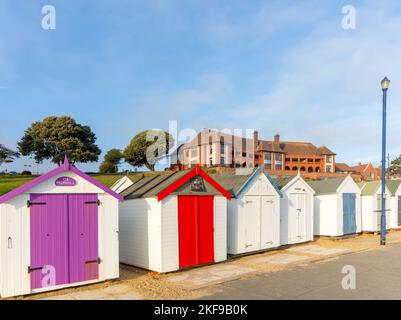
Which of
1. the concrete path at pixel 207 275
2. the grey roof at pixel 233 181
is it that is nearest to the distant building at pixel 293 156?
the grey roof at pixel 233 181

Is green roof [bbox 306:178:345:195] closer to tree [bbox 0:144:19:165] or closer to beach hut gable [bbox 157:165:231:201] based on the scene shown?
beach hut gable [bbox 157:165:231:201]

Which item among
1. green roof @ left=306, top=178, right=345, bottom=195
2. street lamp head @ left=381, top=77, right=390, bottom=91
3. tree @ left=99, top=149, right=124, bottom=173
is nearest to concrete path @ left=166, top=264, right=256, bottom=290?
green roof @ left=306, top=178, right=345, bottom=195

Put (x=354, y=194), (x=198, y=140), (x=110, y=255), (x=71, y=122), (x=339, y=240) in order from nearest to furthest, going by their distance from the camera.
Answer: (x=110, y=255)
(x=339, y=240)
(x=354, y=194)
(x=71, y=122)
(x=198, y=140)

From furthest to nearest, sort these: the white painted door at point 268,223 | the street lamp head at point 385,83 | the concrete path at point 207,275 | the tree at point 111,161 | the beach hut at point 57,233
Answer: the tree at point 111,161, the street lamp head at point 385,83, the white painted door at point 268,223, the concrete path at point 207,275, the beach hut at point 57,233

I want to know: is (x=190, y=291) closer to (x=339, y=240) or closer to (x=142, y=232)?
(x=142, y=232)

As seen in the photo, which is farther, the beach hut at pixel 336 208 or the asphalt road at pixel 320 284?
the beach hut at pixel 336 208

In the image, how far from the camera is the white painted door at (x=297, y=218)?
17688mm

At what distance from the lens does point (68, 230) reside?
948cm

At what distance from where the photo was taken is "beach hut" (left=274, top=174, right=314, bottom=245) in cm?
1734

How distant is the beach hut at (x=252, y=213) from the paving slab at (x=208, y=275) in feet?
6.95

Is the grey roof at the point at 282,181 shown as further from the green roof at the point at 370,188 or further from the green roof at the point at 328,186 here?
the green roof at the point at 370,188

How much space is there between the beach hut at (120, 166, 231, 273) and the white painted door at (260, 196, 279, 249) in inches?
104
